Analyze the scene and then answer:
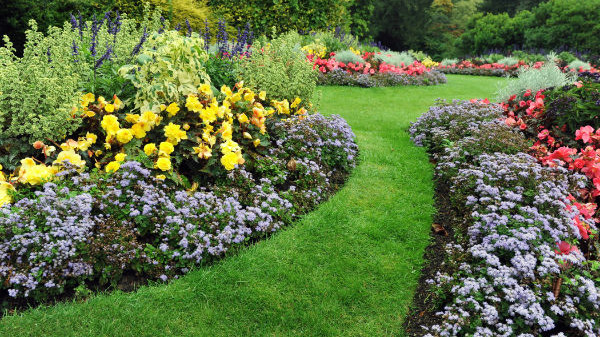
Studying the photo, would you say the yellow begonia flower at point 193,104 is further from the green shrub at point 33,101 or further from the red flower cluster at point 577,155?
the red flower cluster at point 577,155

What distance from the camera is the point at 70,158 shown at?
3.38 m

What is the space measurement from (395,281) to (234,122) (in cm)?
227

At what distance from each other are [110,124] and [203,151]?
2.66 feet

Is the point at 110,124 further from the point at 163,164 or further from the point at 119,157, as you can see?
the point at 163,164

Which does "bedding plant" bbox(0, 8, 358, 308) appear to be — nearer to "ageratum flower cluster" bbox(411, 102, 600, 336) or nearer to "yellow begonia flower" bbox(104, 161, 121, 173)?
"yellow begonia flower" bbox(104, 161, 121, 173)

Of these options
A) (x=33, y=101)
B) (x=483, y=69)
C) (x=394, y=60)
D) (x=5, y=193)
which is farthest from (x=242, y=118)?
(x=483, y=69)

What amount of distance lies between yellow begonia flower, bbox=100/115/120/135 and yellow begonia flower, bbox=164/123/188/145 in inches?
16.6

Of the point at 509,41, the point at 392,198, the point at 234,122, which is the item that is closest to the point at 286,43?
the point at 234,122

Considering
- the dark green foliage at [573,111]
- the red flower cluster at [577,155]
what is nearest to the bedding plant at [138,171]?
the red flower cluster at [577,155]

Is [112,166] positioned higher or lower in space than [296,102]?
lower

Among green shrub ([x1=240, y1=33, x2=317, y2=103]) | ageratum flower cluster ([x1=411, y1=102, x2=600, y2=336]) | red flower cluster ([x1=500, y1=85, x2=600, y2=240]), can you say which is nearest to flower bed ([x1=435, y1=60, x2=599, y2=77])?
red flower cluster ([x1=500, y1=85, x2=600, y2=240])

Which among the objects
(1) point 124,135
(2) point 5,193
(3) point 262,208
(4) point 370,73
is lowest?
(3) point 262,208

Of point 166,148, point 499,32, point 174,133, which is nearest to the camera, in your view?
point 166,148

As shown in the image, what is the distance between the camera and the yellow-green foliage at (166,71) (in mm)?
3830
